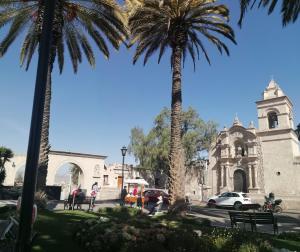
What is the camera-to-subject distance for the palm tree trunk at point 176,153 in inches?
561

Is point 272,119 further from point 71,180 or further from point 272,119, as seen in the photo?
point 71,180

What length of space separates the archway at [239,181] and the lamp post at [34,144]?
39935 millimetres

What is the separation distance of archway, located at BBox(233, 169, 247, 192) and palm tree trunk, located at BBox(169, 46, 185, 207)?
28.1 metres

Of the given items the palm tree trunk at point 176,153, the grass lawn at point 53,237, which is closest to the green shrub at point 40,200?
the grass lawn at point 53,237

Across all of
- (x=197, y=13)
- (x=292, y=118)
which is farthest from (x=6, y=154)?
(x=292, y=118)

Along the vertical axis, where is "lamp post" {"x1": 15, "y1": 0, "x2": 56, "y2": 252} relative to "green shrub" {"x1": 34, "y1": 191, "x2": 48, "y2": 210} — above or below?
above

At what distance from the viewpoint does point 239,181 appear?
132 ft

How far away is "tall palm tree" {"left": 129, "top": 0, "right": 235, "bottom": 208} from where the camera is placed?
47.8ft

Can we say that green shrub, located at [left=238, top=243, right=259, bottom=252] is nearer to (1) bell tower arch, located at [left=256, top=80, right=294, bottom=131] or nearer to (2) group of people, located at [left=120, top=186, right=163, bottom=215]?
(2) group of people, located at [left=120, top=186, right=163, bottom=215]

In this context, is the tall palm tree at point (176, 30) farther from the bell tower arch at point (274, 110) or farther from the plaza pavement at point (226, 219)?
the bell tower arch at point (274, 110)

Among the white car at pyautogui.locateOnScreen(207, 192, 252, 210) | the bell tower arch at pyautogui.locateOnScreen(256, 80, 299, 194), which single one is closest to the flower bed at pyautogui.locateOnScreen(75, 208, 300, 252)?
the white car at pyautogui.locateOnScreen(207, 192, 252, 210)

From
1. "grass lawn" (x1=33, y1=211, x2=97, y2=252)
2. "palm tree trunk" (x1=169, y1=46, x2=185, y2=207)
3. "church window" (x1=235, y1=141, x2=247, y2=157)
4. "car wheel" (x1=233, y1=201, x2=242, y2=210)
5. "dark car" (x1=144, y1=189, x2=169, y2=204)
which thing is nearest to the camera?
"grass lawn" (x1=33, y1=211, x2=97, y2=252)

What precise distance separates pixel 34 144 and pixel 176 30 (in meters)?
14.2

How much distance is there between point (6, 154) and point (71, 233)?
2753 cm
